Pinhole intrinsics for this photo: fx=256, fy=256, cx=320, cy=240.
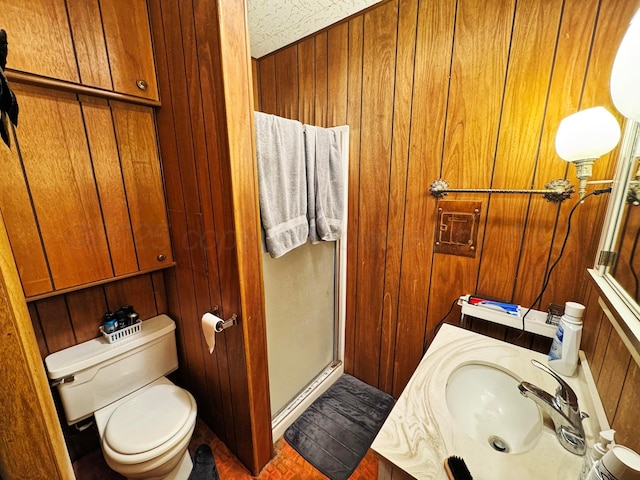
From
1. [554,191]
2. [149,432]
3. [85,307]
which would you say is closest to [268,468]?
[149,432]

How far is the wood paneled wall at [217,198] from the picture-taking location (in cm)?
90

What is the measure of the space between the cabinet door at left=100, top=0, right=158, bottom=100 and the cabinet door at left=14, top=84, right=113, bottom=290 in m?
0.21

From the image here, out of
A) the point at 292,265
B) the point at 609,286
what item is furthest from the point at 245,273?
the point at 609,286

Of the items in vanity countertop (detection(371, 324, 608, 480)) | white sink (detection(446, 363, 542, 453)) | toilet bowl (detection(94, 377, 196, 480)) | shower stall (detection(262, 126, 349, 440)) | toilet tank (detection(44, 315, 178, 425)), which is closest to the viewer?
vanity countertop (detection(371, 324, 608, 480))

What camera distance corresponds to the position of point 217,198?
101 cm

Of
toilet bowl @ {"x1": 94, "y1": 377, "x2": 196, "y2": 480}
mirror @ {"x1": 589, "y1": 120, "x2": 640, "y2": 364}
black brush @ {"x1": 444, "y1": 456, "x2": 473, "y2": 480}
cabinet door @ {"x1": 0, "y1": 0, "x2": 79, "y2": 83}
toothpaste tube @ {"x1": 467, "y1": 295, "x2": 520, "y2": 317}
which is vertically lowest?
toilet bowl @ {"x1": 94, "y1": 377, "x2": 196, "y2": 480}

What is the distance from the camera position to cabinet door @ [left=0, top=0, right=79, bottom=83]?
0.84 meters

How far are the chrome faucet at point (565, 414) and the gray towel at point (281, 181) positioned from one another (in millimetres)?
1003

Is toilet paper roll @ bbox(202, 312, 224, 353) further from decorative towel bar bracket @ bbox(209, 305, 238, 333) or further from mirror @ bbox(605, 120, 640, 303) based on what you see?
mirror @ bbox(605, 120, 640, 303)

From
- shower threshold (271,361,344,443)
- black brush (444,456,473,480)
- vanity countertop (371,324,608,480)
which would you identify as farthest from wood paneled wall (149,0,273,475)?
black brush (444,456,473,480)

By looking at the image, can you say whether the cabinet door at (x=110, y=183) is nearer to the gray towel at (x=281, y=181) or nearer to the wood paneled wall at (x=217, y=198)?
the wood paneled wall at (x=217, y=198)

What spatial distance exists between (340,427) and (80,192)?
1770 mm

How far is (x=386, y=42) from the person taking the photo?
1.30 meters

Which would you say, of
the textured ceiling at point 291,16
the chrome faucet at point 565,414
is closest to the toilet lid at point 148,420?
the chrome faucet at point 565,414
